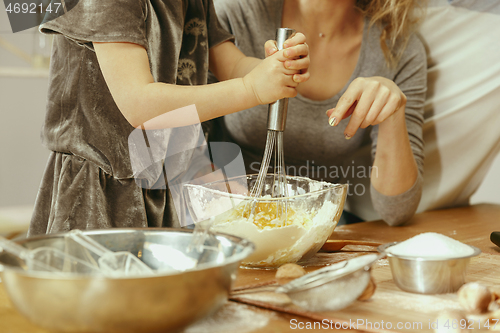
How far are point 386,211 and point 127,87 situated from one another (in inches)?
23.6

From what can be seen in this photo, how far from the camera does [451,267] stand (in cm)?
41

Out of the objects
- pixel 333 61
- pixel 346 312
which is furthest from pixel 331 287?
pixel 333 61

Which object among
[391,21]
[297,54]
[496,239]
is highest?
[391,21]

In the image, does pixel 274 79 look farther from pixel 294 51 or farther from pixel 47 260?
pixel 47 260

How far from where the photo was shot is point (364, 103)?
678 mm

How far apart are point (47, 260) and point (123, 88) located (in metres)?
0.31

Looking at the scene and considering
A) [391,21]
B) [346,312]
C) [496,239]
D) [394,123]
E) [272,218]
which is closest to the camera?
[346,312]

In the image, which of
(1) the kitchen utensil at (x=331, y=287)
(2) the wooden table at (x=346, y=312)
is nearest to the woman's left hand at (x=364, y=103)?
(2) the wooden table at (x=346, y=312)

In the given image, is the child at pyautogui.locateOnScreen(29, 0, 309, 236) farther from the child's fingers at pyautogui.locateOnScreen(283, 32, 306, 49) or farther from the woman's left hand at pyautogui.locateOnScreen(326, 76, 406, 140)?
the woman's left hand at pyautogui.locateOnScreen(326, 76, 406, 140)

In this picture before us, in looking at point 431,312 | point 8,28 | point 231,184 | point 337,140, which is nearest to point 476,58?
point 337,140

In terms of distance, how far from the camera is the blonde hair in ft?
3.37

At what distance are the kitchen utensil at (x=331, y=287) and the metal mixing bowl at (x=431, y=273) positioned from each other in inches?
2.4

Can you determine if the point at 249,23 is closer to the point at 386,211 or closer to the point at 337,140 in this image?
the point at 337,140

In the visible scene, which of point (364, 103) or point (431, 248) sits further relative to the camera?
point (364, 103)
